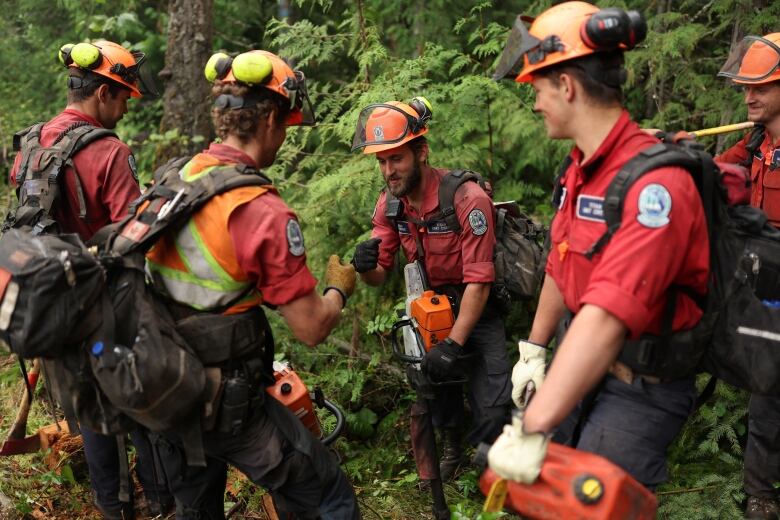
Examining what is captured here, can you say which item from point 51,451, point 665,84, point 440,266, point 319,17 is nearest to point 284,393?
point 440,266

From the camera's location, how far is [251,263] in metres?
3.01

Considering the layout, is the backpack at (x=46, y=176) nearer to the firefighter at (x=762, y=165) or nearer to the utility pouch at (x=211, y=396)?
the utility pouch at (x=211, y=396)

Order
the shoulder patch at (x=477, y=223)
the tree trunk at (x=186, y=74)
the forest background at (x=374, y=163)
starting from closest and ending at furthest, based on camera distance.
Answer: the shoulder patch at (x=477, y=223) < the forest background at (x=374, y=163) < the tree trunk at (x=186, y=74)

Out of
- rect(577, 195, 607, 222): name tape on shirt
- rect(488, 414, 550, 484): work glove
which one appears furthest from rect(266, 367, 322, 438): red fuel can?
rect(577, 195, 607, 222): name tape on shirt

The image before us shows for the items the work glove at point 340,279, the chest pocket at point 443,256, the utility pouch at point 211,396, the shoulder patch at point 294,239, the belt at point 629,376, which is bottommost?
the chest pocket at point 443,256

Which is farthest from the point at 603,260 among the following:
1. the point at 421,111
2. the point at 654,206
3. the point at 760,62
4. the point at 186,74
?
the point at 186,74

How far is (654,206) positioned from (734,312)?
74 centimetres

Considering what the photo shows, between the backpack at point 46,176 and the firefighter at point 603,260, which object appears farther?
the backpack at point 46,176

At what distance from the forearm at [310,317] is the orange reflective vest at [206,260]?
22cm

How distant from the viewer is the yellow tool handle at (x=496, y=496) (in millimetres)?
2443

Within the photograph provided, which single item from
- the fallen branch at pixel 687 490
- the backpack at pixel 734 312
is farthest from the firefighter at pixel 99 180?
the fallen branch at pixel 687 490

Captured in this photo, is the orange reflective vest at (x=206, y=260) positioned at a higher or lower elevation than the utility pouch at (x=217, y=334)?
higher

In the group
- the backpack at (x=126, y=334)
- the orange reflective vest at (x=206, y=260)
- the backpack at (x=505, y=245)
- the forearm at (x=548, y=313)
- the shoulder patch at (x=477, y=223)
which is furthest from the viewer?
the backpack at (x=505, y=245)

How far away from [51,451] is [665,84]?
6.65m
